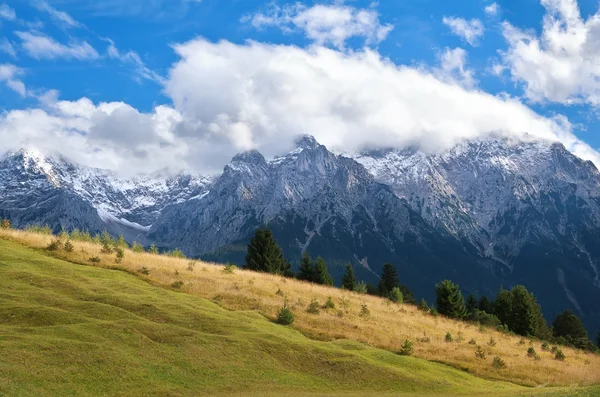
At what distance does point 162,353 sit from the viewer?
31.5 m

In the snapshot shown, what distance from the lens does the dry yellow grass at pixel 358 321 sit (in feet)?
135

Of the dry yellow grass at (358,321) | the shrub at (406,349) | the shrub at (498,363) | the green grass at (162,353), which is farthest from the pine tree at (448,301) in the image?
the green grass at (162,353)

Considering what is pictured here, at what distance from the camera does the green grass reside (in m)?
27.8

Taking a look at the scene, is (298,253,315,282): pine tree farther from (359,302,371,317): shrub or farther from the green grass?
the green grass

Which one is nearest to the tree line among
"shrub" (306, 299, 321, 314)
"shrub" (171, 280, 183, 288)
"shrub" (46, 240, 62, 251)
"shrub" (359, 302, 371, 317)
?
"shrub" (359, 302, 371, 317)

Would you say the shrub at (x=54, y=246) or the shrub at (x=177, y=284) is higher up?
the shrub at (x=54, y=246)

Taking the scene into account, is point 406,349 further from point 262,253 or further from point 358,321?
point 262,253

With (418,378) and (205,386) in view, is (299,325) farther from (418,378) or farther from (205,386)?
(205,386)

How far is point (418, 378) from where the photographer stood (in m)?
34.0

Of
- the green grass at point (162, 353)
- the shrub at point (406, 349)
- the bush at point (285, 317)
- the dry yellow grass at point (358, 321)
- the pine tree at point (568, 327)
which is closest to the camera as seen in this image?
the green grass at point (162, 353)

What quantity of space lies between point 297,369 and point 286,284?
82.4 feet

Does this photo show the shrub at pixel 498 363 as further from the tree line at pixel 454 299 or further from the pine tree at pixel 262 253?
the pine tree at pixel 262 253

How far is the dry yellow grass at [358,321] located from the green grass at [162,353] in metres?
3.04

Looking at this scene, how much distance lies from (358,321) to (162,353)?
2097cm
